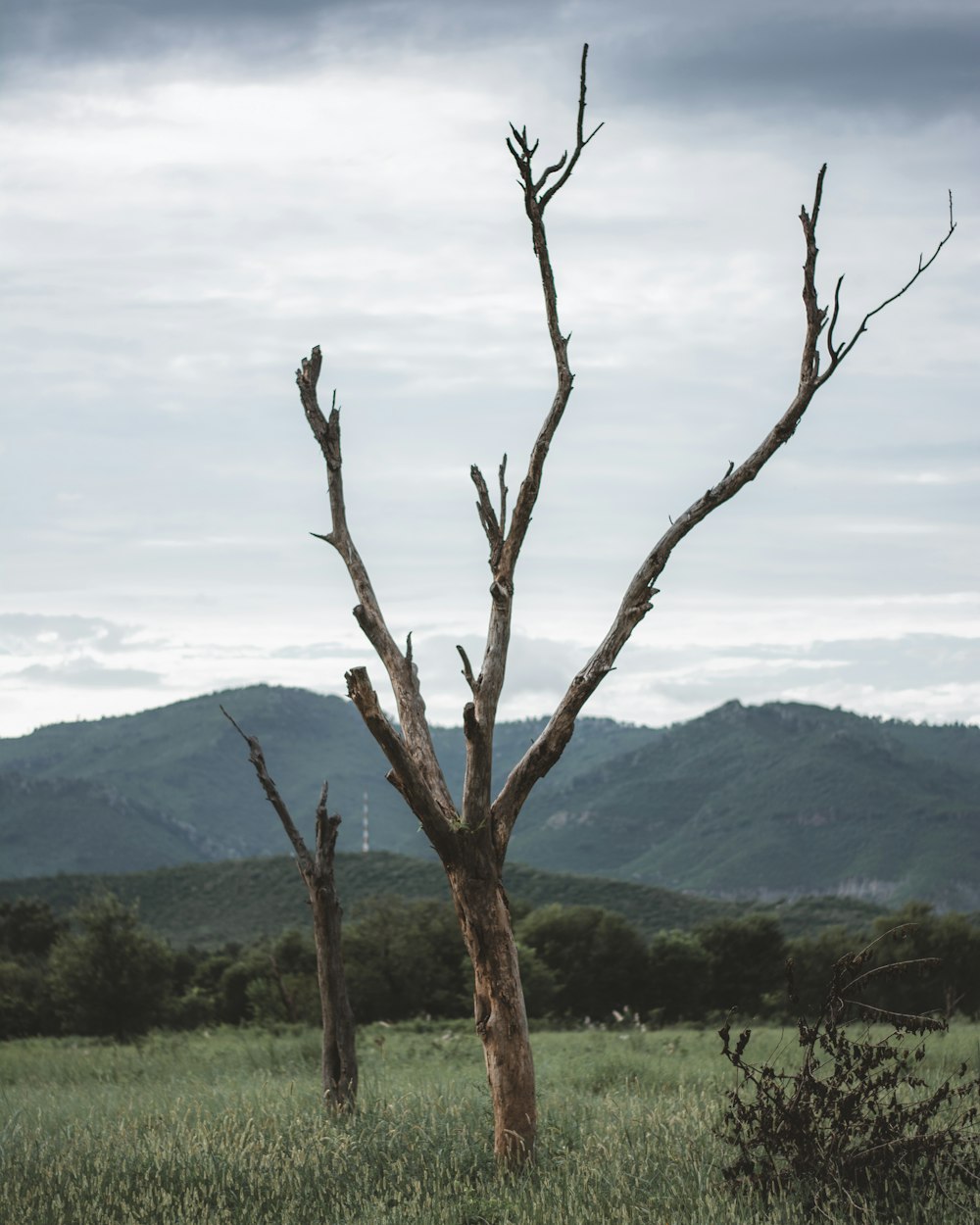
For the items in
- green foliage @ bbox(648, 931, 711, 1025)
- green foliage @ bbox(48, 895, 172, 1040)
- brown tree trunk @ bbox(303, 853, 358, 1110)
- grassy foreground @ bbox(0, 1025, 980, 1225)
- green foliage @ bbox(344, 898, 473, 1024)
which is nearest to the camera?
grassy foreground @ bbox(0, 1025, 980, 1225)

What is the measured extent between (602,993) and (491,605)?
30.2 m

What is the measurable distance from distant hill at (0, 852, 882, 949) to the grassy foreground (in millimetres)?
51169

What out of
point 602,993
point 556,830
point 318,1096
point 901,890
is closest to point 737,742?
point 556,830

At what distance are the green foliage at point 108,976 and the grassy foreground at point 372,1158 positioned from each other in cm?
1551

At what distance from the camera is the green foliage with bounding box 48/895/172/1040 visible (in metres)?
28.8

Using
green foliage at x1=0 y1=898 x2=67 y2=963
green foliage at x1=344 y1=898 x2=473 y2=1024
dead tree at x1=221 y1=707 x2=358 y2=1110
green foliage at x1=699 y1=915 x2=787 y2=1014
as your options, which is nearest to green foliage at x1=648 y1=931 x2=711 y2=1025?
green foliage at x1=699 y1=915 x2=787 y2=1014

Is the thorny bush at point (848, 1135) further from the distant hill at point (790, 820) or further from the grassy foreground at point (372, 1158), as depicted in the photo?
the distant hill at point (790, 820)

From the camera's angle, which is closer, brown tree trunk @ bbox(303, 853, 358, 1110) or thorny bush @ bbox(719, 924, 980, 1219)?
thorny bush @ bbox(719, 924, 980, 1219)

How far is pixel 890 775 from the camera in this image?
162625mm

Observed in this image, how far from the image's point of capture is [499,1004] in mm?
7914

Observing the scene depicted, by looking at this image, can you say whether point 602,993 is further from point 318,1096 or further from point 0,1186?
point 0,1186

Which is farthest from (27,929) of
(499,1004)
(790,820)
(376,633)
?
(790,820)

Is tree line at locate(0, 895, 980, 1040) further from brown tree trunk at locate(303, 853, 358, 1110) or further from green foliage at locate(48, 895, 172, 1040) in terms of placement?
brown tree trunk at locate(303, 853, 358, 1110)

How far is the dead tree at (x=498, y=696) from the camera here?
793 centimetres
